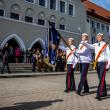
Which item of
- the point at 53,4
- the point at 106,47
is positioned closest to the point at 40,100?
the point at 106,47

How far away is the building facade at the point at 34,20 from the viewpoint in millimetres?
33906

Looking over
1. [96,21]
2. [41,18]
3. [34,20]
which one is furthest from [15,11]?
[96,21]

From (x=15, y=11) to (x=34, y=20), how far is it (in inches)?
126

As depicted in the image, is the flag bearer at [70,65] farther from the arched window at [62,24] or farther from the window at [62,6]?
the window at [62,6]

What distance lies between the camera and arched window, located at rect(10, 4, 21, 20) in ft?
116

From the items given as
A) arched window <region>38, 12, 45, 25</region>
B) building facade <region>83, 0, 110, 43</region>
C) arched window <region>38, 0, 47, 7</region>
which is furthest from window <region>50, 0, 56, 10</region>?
building facade <region>83, 0, 110, 43</region>

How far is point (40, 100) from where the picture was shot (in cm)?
954

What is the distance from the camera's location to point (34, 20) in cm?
3809

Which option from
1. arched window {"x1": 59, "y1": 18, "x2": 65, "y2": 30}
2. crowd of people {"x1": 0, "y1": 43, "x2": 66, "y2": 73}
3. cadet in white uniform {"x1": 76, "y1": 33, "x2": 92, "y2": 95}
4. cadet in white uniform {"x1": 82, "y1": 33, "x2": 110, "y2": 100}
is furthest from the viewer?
arched window {"x1": 59, "y1": 18, "x2": 65, "y2": 30}

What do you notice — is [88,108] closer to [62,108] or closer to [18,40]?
[62,108]

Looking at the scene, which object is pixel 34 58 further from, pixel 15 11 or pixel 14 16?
pixel 15 11

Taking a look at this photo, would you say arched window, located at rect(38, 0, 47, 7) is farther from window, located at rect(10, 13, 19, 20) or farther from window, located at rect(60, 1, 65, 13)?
window, located at rect(10, 13, 19, 20)

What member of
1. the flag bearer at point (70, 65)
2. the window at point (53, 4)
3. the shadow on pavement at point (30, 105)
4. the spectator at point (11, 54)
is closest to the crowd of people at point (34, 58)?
the spectator at point (11, 54)

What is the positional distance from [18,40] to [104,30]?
2902 cm
